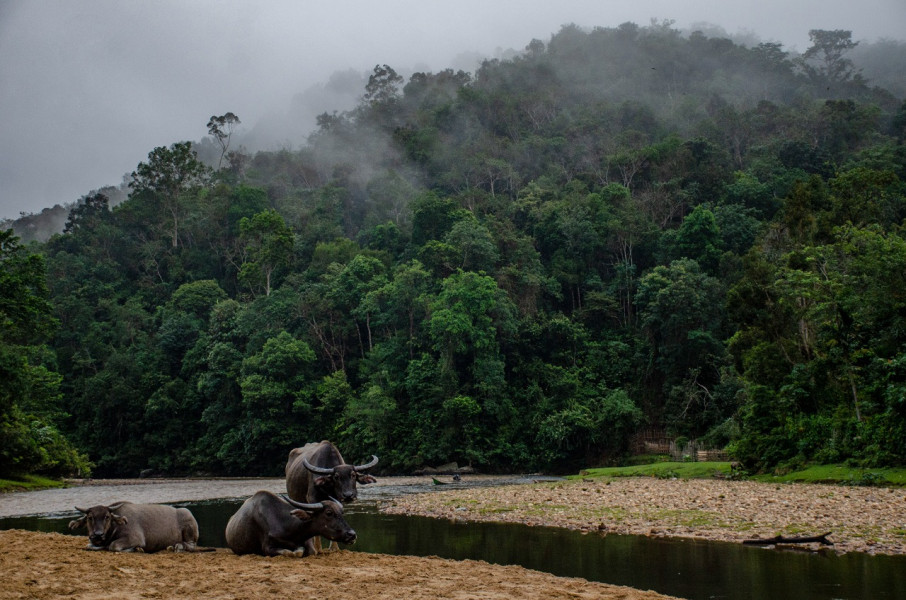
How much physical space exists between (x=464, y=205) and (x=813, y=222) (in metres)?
36.6

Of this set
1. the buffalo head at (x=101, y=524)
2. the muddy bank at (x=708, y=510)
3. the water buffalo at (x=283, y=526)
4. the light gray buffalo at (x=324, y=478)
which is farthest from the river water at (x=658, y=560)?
the buffalo head at (x=101, y=524)

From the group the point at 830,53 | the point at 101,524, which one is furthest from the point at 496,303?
the point at 830,53

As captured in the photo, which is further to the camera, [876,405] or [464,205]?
[464,205]

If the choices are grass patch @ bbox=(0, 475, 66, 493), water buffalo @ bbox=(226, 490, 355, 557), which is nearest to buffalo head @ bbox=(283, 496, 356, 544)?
water buffalo @ bbox=(226, 490, 355, 557)

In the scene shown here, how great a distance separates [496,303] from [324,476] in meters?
36.8

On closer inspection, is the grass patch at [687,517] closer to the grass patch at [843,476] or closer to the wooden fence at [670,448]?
the grass patch at [843,476]

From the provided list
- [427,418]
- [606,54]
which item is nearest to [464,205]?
[427,418]

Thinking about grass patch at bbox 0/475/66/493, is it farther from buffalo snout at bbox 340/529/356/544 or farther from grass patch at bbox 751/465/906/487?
grass patch at bbox 751/465/906/487

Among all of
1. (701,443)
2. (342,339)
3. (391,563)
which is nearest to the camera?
(391,563)

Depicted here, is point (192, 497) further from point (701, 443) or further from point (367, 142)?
point (367, 142)

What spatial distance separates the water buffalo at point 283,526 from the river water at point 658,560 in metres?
2.28

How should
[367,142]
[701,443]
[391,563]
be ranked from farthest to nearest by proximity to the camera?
[367,142]
[701,443]
[391,563]

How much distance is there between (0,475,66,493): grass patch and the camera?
29.6 meters

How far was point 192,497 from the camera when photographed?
91.0 feet
